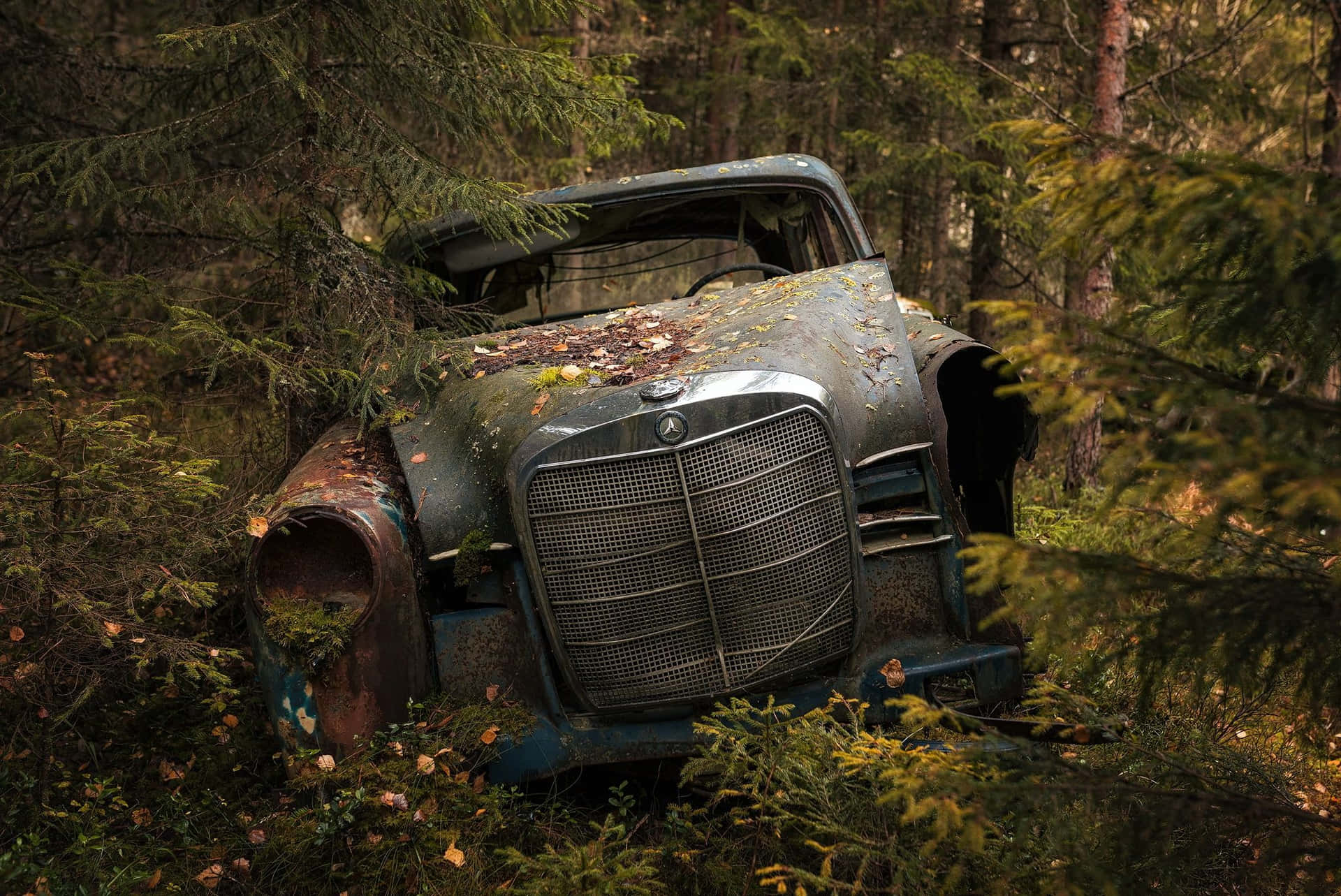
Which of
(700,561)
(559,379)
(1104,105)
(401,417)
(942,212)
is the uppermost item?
(1104,105)

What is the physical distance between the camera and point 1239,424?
1888mm

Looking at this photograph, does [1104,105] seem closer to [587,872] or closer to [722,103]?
[722,103]

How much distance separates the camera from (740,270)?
4.62m

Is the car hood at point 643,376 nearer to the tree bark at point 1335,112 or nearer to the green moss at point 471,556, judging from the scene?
the green moss at point 471,556

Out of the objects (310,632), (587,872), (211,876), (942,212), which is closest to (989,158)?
(942,212)

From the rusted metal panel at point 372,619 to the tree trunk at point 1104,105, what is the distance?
188 inches

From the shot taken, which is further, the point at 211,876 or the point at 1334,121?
the point at 1334,121

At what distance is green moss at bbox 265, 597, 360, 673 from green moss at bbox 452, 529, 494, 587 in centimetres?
33

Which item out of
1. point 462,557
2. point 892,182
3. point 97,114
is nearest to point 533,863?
point 462,557

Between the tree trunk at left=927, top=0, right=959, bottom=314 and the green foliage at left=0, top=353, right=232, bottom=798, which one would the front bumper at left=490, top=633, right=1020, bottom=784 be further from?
the tree trunk at left=927, top=0, right=959, bottom=314

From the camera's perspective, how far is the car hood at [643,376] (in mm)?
3172

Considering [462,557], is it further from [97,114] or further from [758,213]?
[97,114]

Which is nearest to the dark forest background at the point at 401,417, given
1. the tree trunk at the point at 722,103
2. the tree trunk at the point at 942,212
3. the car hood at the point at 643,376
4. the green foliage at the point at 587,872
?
the green foliage at the point at 587,872

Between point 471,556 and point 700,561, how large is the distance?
726 millimetres
